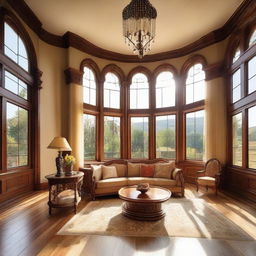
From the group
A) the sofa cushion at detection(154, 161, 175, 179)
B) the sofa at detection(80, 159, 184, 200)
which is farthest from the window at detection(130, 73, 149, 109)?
the sofa cushion at detection(154, 161, 175, 179)

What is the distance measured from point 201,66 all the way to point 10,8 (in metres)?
5.47

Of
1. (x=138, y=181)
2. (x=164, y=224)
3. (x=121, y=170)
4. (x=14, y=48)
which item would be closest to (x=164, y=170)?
(x=138, y=181)

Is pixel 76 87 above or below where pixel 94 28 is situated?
below

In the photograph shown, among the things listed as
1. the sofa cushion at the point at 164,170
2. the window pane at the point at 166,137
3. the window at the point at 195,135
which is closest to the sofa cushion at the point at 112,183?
the sofa cushion at the point at 164,170

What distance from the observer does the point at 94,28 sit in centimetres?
532

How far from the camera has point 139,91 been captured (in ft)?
23.0

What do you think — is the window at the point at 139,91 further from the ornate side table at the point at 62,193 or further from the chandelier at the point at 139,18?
the ornate side table at the point at 62,193

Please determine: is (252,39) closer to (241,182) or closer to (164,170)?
(241,182)

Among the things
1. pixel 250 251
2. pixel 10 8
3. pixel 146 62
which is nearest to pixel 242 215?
pixel 250 251

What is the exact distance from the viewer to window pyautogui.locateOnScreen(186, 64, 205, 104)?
6.10 metres

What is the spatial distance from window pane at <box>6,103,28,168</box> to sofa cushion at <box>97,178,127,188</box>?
2067 mm

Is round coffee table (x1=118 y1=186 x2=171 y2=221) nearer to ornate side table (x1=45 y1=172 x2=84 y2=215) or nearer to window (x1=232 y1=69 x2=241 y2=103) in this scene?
ornate side table (x1=45 y1=172 x2=84 y2=215)

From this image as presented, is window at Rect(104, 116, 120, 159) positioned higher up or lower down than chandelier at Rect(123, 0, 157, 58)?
lower down

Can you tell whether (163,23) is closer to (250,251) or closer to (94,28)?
(94,28)
